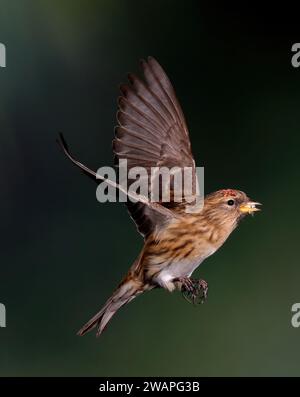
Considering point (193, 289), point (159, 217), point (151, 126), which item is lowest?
point (193, 289)

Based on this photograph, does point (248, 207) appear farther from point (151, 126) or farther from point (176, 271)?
point (151, 126)

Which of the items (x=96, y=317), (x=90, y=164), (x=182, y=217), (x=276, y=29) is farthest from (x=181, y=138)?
(x=276, y=29)

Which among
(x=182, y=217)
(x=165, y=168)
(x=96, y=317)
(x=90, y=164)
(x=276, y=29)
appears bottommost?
(x=96, y=317)

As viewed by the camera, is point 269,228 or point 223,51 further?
point 223,51

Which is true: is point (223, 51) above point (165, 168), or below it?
above

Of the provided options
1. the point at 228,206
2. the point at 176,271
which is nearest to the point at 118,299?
the point at 176,271

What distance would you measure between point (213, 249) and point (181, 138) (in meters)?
0.37

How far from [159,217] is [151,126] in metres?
0.32

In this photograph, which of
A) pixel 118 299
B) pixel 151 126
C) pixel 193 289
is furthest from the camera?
pixel 151 126

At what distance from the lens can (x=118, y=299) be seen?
5.32ft

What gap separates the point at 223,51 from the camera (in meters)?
3.09

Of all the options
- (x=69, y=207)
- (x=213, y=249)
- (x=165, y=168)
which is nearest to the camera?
(x=213, y=249)

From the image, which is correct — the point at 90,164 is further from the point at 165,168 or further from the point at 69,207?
the point at 165,168

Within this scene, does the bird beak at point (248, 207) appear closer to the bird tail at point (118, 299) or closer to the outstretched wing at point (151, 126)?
the outstretched wing at point (151, 126)
